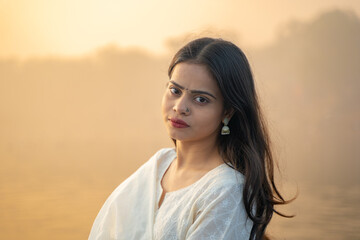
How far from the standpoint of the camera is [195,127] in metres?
1.60

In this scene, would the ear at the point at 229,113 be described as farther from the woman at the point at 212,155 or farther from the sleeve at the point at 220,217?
the sleeve at the point at 220,217

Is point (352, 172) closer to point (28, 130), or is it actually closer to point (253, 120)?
point (253, 120)

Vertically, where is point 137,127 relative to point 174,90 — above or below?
below

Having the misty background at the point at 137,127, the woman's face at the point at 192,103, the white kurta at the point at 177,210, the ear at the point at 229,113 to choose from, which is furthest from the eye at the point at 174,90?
the misty background at the point at 137,127

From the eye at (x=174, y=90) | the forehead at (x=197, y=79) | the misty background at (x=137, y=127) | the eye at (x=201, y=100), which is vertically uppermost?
the forehead at (x=197, y=79)

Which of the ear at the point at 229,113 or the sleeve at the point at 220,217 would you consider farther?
the ear at the point at 229,113

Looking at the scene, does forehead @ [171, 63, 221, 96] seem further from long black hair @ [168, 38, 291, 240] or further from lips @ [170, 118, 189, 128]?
lips @ [170, 118, 189, 128]

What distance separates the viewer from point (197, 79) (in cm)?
157

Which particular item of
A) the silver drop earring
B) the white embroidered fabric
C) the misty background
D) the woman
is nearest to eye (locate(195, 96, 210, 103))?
the woman

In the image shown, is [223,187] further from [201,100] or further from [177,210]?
[201,100]

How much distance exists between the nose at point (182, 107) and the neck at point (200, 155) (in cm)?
17

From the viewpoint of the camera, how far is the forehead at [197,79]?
156 cm

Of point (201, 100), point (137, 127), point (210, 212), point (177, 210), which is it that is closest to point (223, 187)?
point (210, 212)

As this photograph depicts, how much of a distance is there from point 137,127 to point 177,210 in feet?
6.49
